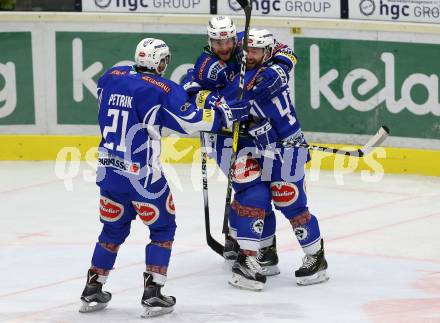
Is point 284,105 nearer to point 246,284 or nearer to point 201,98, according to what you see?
point 201,98

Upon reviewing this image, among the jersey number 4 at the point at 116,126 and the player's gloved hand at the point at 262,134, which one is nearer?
the jersey number 4 at the point at 116,126

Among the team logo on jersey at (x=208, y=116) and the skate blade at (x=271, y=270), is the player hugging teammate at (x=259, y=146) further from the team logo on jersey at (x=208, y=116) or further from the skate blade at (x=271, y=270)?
the team logo on jersey at (x=208, y=116)

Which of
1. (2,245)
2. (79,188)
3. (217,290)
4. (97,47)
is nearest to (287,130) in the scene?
(217,290)

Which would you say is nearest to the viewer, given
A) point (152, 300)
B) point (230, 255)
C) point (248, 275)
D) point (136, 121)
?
point (136, 121)

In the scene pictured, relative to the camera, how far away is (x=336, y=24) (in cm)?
1055

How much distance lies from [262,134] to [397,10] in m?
3.63

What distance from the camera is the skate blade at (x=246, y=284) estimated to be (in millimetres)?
6988

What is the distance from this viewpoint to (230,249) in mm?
7590

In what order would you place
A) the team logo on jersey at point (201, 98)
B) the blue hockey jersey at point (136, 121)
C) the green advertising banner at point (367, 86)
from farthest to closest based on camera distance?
1. the green advertising banner at point (367, 86)
2. the team logo on jersey at point (201, 98)
3. the blue hockey jersey at point (136, 121)

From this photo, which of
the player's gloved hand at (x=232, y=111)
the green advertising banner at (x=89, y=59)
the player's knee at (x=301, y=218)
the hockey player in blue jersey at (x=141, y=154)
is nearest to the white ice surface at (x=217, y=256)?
the hockey player in blue jersey at (x=141, y=154)

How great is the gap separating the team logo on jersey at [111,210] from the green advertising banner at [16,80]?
16.2 ft

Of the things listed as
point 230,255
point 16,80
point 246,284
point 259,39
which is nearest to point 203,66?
point 259,39

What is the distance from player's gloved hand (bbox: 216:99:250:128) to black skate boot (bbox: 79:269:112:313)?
3.60 feet

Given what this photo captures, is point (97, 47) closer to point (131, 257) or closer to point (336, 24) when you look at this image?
point (336, 24)
